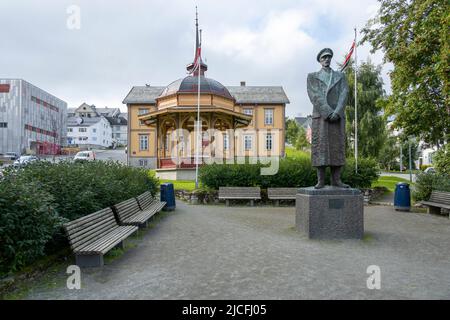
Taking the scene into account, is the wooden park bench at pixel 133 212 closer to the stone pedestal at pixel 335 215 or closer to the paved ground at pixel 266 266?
the paved ground at pixel 266 266

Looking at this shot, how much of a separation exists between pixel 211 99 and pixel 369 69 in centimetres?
1598

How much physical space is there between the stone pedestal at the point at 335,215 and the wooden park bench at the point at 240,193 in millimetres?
6913

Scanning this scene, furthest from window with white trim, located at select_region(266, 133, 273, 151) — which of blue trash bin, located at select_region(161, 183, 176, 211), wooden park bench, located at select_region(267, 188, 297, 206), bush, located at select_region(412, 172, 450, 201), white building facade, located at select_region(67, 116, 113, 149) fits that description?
white building facade, located at select_region(67, 116, 113, 149)

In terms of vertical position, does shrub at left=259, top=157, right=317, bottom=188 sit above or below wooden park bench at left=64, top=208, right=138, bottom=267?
above

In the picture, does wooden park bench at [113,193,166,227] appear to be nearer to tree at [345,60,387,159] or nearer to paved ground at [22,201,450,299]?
paved ground at [22,201,450,299]

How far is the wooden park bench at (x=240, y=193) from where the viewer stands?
14.6 meters

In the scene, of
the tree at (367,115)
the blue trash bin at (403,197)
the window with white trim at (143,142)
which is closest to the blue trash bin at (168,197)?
the blue trash bin at (403,197)

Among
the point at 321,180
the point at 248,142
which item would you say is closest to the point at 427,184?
the point at 321,180

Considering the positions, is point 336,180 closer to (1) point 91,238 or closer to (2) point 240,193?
(1) point 91,238

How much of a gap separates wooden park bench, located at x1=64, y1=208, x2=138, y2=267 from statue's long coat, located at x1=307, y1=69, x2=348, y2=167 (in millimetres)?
4799

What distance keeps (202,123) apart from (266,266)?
23.0 meters

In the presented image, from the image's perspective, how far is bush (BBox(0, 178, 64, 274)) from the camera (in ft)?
14.9
